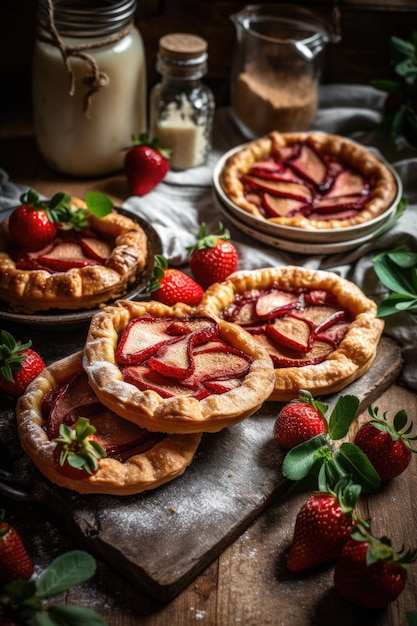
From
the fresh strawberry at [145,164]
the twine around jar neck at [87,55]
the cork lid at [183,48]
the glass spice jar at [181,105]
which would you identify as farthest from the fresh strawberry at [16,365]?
the cork lid at [183,48]

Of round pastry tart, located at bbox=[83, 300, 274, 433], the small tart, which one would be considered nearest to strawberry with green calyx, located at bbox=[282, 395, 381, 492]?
round pastry tart, located at bbox=[83, 300, 274, 433]

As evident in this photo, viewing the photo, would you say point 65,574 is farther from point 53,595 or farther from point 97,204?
point 97,204

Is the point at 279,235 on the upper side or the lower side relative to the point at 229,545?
upper

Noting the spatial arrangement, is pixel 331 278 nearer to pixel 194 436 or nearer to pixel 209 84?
pixel 194 436

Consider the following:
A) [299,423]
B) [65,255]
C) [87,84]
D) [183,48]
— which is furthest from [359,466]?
[183,48]

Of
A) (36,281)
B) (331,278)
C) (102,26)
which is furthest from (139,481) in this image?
(102,26)

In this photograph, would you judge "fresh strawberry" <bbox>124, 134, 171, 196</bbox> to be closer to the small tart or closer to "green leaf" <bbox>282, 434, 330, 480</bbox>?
the small tart

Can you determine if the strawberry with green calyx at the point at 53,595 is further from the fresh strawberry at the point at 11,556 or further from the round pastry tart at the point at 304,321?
the round pastry tart at the point at 304,321
